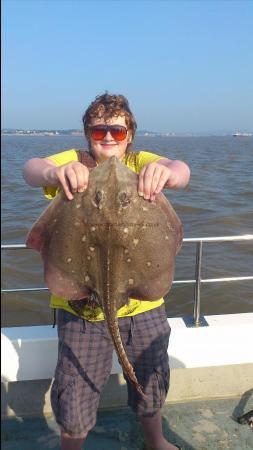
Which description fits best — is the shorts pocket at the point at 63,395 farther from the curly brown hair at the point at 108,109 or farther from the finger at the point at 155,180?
the curly brown hair at the point at 108,109

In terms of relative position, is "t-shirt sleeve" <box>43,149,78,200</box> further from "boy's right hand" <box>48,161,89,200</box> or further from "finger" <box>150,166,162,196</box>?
"finger" <box>150,166,162,196</box>

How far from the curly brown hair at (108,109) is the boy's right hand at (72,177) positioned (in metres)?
0.59

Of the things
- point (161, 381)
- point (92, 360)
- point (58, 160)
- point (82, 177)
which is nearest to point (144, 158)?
point (58, 160)

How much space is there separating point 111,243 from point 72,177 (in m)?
0.39

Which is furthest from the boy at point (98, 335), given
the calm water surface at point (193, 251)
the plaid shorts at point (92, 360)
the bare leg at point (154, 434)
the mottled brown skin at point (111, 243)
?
the calm water surface at point (193, 251)

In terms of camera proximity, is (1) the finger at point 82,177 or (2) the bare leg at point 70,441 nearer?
(1) the finger at point 82,177

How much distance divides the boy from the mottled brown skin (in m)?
0.34

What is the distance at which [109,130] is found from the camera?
8.77 ft

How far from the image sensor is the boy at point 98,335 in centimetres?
273

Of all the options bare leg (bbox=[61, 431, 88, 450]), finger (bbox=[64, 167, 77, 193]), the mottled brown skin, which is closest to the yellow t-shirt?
the mottled brown skin

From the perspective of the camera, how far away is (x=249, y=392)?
398 centimetres

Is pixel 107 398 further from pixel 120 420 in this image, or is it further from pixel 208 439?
pixel 208 439

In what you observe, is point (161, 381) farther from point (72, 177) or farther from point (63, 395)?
point (72, 177)

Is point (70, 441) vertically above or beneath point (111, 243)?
beneath
